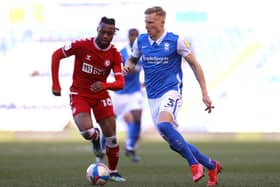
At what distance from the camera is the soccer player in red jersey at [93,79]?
39.3 ft

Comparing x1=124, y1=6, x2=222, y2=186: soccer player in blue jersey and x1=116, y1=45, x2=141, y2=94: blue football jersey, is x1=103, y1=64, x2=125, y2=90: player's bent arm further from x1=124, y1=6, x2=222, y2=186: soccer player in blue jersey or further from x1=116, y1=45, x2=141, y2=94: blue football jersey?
x1=116, y1=45, x2=141, y2=94: blue football jersey

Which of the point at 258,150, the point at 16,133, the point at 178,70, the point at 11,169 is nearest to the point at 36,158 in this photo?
the point at 11,169

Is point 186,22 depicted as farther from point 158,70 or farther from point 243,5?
point 158,70

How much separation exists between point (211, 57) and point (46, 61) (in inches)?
180

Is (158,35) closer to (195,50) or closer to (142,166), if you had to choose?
(142,166)

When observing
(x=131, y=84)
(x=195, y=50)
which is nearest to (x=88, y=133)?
(x=131, y=84)

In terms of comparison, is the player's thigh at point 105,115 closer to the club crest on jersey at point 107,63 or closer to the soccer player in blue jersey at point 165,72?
the club crest on jersey at point 107,63

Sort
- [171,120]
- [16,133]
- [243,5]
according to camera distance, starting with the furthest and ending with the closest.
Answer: [16,133]
[243,5]
[171,120]

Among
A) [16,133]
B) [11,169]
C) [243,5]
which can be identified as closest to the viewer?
[11,169]

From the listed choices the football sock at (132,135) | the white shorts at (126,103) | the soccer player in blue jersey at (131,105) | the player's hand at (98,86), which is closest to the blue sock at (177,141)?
the player's hand at (98,86)

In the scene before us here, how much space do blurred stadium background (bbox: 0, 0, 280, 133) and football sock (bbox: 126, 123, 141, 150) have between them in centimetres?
593

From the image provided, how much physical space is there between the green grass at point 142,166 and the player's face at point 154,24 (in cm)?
189

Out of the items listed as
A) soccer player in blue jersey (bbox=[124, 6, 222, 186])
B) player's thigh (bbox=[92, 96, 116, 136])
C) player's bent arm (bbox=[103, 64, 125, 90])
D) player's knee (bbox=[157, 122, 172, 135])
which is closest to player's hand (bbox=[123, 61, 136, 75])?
player's bent arm (bbox=[103, 64, 125, 90])

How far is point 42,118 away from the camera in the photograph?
82.9ft
